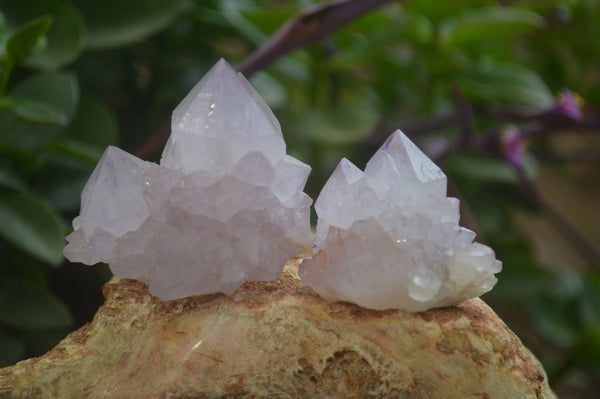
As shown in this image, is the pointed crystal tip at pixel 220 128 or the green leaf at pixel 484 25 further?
the green leaf at pixel 484 25

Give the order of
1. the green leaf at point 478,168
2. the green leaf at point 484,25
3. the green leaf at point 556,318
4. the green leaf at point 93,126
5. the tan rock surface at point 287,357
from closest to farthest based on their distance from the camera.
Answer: the tan rock surface at point 287,357, the green leaf at point 93,126, the green leaf at point 484,25, the green leaf at point 478,168, the green leaf at point 556,318

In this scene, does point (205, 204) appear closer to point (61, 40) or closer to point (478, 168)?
point (61, 40)

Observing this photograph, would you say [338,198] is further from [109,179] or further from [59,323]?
[59,323]

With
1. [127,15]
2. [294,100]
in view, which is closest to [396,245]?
[127,15]

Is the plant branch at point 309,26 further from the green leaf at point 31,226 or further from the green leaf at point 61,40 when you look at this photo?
the green leaf at point 31,226

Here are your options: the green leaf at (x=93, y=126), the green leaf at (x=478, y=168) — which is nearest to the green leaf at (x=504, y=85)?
the green leaf at (x=478, y=168)
